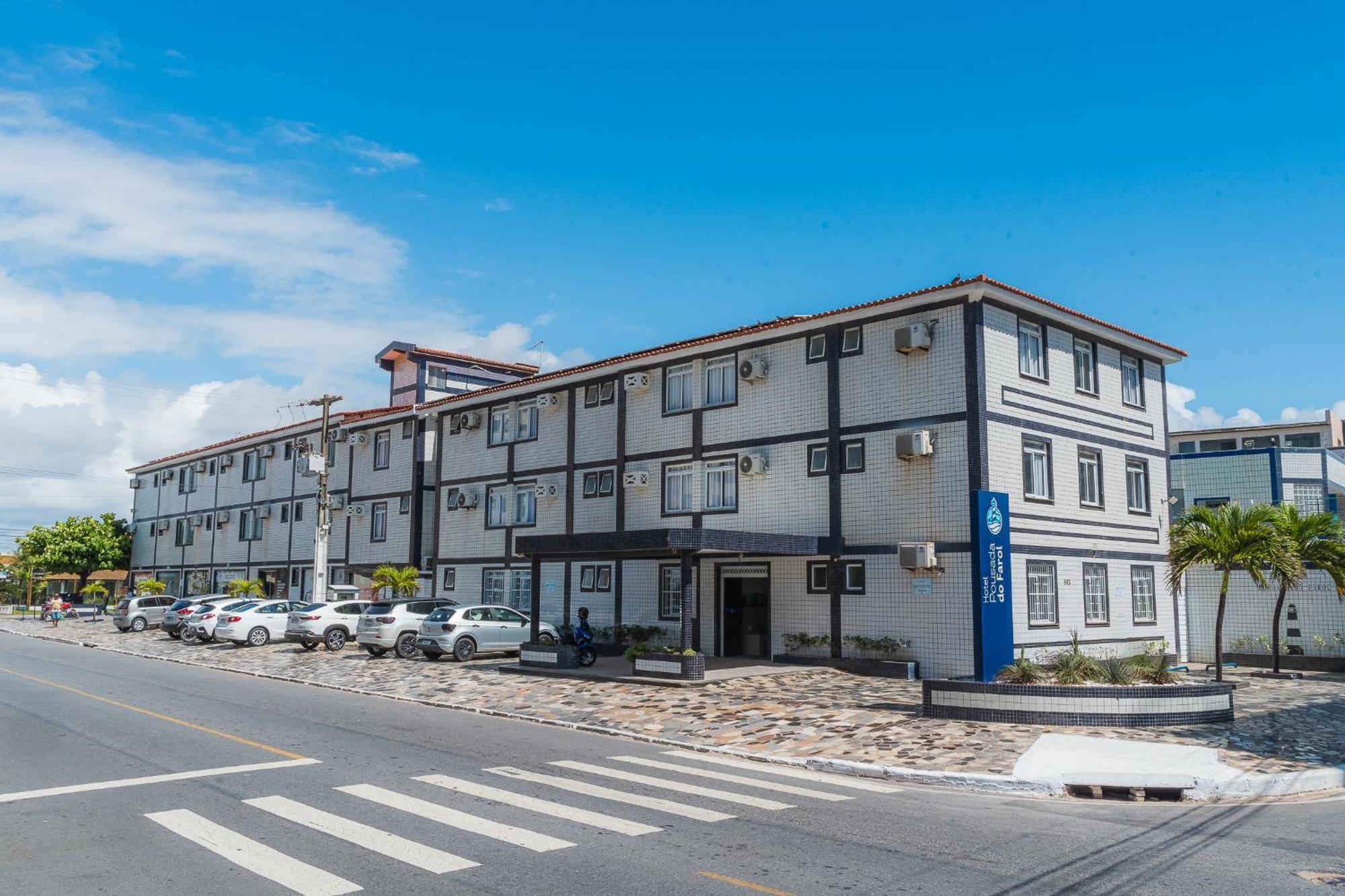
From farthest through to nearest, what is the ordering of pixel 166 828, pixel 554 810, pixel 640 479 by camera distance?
pixel 640 479
pixel 554 810
pixel 166 828

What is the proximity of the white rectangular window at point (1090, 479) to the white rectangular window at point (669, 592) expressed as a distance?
33.7 ft

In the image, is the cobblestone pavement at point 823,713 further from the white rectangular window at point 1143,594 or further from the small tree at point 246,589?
the small tree at point 246,589

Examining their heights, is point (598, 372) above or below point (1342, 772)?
above

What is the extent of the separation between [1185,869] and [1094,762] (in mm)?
4725

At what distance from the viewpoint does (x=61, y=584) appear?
96.2 meters

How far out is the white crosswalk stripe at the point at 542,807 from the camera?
29.1ft

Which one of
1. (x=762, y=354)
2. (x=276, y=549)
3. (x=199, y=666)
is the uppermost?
(x=762, y=354)

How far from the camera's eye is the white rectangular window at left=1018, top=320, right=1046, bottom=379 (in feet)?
76.6

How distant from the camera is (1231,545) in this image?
68.7ft

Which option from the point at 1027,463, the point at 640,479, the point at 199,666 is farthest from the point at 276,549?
the point at 1027,463

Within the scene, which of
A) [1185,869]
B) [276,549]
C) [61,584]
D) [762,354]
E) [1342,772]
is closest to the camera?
[1185,869]

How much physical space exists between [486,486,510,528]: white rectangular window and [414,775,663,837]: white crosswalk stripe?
22988mm

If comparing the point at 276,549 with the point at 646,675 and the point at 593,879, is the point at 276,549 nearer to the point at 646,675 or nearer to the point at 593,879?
the point at 646,675

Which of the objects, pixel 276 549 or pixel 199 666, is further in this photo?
pixel 276 549
